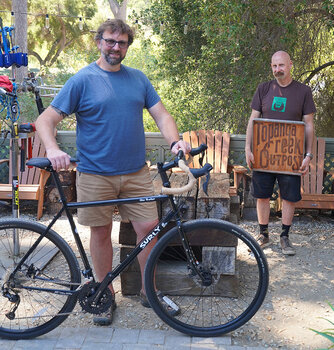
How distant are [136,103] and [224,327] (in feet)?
5.31

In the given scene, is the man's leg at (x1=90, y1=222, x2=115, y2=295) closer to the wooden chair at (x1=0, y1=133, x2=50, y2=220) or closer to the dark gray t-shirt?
the dark gray t-shirt

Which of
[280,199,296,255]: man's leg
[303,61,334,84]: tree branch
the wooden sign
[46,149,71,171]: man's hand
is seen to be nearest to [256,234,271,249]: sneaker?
[280,199,296,255]: man's leg

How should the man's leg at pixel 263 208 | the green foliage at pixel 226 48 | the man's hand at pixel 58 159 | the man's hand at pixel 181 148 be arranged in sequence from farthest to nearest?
the green foliage at pixel 226 48
the man's leg at pixel 263 208
the man's hand at pixel 181 148
the man's hand at pixel 58 159

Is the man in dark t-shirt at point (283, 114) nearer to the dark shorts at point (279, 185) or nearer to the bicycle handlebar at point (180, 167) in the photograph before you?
the dark shorts at point (279, 185)

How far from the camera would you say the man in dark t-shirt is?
5043 millimetres

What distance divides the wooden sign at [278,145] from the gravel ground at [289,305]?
0.89m

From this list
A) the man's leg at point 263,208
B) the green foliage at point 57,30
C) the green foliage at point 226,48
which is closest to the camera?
the man's leg at point 263,208

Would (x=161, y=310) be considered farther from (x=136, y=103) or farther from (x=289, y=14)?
(x=289, y=14)

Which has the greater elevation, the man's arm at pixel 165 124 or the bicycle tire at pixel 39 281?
the man's arm at pixel 165 124

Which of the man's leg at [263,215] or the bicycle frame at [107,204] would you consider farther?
the man's leg at [263,215]

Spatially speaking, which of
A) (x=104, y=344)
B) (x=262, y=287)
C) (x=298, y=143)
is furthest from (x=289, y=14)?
(x=104, y=344)

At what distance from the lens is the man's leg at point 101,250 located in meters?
3.74

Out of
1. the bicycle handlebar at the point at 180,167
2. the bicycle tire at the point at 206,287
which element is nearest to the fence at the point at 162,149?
the bicycle tire at the point at 206,287

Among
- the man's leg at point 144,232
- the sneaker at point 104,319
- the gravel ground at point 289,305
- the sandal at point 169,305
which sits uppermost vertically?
the man's leg at point 144,232
